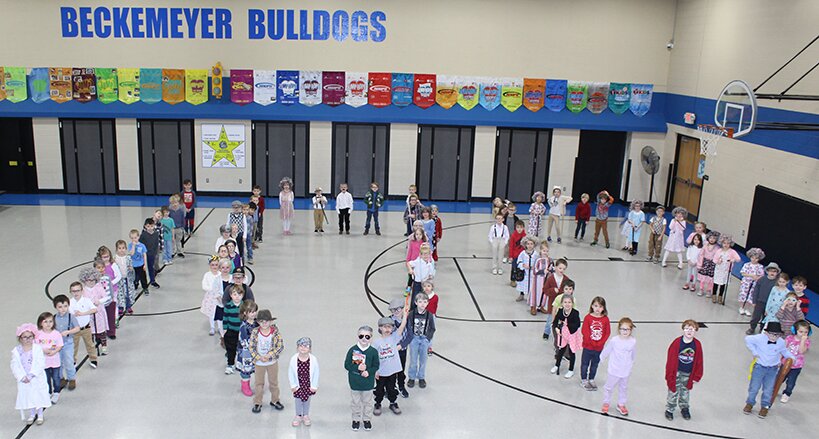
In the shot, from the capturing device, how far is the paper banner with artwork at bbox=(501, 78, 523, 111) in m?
26.0

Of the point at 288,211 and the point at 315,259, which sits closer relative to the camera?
the point at 315,259

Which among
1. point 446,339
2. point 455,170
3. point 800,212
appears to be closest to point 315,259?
point 446,339

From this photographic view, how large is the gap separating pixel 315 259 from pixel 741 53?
14.2m

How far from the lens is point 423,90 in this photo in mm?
25875

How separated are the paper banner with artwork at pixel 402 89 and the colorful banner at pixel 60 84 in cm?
1136

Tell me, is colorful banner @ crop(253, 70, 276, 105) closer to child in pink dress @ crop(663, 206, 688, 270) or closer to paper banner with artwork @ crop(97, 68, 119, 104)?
paper banner with artwork @ crop(97, 68, 119, 104)

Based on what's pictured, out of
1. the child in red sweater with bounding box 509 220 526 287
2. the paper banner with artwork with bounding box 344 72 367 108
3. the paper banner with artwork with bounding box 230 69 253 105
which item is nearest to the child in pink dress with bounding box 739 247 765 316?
the child in red sweater with bounding box 509 220 526 287

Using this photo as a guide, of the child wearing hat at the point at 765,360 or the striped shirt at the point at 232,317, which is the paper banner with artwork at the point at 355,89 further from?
the child wearing hat at the point at 765,360

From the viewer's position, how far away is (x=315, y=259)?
18797 millimetres

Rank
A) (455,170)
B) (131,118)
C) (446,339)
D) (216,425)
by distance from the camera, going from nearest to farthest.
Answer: (216,425) < (446,339) < (131,118) < (455,170)

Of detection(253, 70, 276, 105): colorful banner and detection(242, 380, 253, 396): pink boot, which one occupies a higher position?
detection(253, 70, 276, 105): colorful banner

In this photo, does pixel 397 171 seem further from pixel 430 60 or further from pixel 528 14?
pixel 528 14

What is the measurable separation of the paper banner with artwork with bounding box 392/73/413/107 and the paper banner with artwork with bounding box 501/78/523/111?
11.4 feet

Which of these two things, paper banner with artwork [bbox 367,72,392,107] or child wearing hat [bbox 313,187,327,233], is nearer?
child wearing hat [bbox 313,187,327,233]
